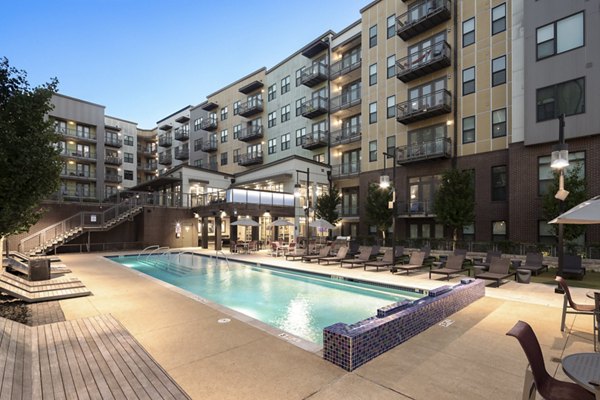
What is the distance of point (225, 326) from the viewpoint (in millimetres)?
6621

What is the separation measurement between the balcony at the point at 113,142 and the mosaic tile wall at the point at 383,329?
54582 mm

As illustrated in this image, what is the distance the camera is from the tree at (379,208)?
23047 millimetres

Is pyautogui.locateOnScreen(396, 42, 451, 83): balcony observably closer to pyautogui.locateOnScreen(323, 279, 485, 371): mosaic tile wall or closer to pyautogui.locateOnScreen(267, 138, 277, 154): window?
pyautogui.locateOnScreen(267, 138, 277, 154): window

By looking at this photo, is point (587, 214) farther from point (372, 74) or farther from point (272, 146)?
point (272, 146)

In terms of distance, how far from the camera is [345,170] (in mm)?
31781

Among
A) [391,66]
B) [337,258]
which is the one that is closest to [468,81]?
[391,66]

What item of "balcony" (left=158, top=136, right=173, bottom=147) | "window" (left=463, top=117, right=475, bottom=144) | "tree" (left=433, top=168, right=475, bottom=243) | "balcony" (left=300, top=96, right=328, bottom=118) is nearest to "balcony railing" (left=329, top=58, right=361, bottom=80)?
"balcony" (left=300, top=96, right=328, bottom=118)

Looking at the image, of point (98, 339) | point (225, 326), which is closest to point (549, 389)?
point (225, 326)

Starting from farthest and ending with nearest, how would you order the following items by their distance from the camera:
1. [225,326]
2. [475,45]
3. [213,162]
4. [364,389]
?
[213,162] < [475,45] < [225,326] < [364,389]

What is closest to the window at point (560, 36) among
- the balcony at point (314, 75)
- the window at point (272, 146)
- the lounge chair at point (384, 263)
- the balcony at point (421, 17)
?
the balcony at point (421, 17)

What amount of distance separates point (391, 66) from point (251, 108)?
18.2m

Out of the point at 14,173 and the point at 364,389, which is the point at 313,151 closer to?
the point at 14,173

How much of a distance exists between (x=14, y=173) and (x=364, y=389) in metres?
9.06

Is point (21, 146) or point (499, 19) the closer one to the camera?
point (21, 146)
